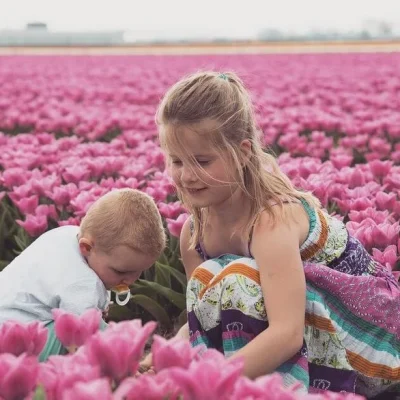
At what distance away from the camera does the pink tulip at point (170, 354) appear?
4.49 ft

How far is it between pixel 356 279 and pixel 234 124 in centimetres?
61

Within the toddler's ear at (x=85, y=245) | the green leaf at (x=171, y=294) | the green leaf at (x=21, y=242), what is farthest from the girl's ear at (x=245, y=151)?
the green leaf at (x=21, y=242)

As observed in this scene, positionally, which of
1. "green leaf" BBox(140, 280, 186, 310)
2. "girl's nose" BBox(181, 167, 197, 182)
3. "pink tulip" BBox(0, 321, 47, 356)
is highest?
"girl's nose" BBox(181, 167, 197, 182)

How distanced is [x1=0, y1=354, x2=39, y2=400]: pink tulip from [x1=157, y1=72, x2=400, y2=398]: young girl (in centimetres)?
91

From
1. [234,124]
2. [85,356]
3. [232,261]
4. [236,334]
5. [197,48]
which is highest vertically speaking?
[234,124]

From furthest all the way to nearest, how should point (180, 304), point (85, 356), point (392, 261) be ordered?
1. point (180, 304)
2. point (392, 261)
3. point (85, 356)

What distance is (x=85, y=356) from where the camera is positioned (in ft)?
4.39

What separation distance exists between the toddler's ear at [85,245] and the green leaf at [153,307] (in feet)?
2.40

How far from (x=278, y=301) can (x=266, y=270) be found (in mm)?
97

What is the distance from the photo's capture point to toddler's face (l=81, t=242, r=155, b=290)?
7.87 ft

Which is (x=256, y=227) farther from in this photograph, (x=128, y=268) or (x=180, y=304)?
(x=180, y=304)

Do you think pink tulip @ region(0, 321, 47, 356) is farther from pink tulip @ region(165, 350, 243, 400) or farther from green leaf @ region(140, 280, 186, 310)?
green leaf @ region(140, 280, 186, 310)

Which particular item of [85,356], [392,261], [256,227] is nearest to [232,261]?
[256,227]

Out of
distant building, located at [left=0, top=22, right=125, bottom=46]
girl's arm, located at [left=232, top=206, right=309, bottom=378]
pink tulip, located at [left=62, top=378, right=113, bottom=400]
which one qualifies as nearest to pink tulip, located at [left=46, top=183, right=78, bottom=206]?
girl's arm, located at [left=232, top=206, right=309, bottom=378]
